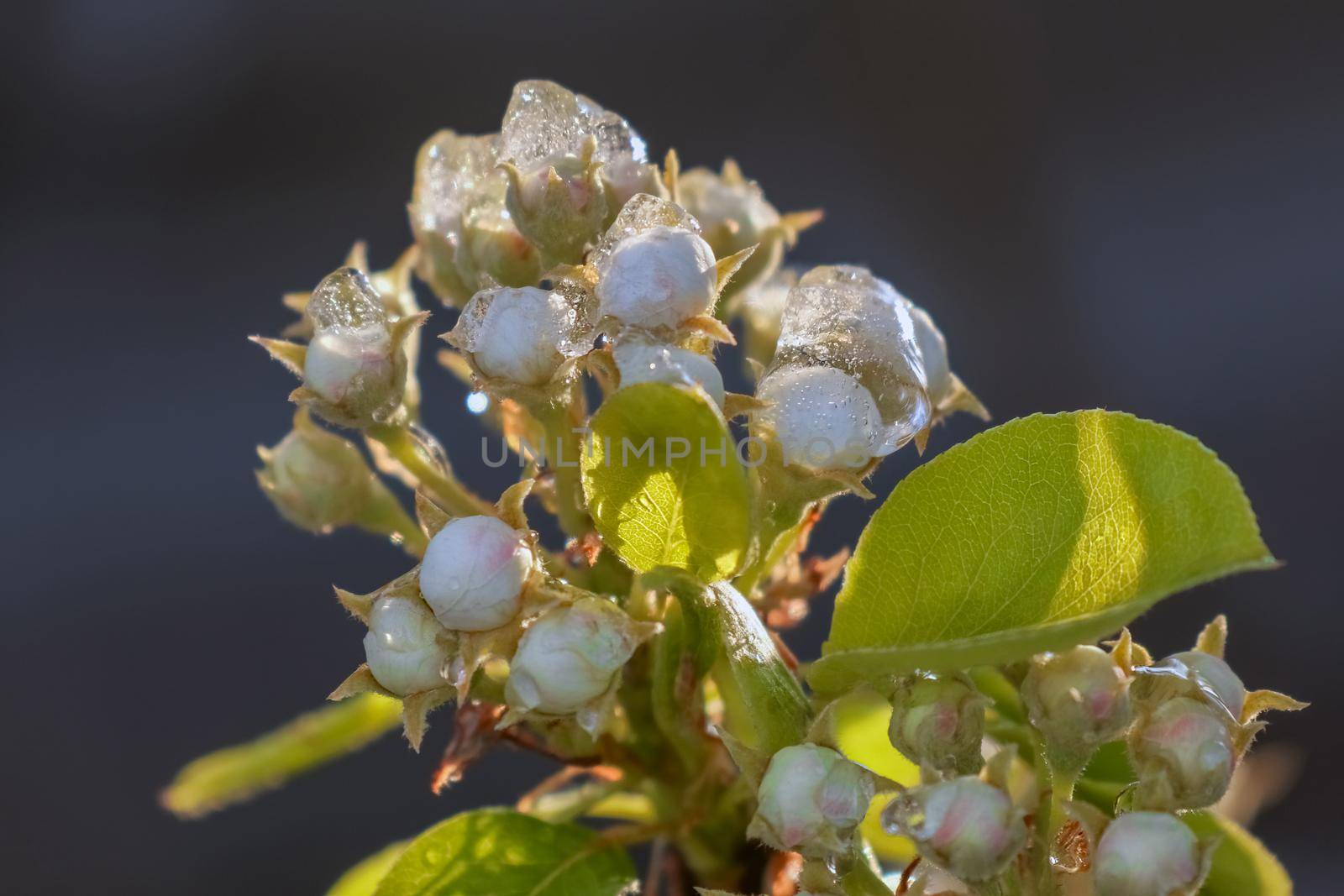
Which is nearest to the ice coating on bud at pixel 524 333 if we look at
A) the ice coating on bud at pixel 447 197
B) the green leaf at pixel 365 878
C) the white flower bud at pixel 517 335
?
the white flower bud at pixel 517 335

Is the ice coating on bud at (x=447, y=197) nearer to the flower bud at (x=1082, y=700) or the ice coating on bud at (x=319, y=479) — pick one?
the ice coating on bud at (x=319, y=479)

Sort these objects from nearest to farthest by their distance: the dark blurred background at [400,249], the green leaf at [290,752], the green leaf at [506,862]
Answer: the green leaf at [506,862] < the green leaf at [290,752] < the dark blurred background at [400,249]

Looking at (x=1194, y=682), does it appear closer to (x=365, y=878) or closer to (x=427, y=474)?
(x=427, y=474)

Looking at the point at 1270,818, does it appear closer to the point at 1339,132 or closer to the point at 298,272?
the point at 1339,132

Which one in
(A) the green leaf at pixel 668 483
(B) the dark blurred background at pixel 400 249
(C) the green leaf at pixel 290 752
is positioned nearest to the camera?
(A) the green leaf at pixel 668 483

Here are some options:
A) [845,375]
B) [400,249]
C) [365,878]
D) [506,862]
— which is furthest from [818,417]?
[400,249]
